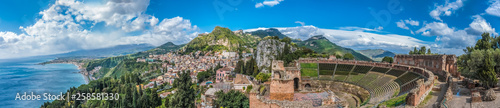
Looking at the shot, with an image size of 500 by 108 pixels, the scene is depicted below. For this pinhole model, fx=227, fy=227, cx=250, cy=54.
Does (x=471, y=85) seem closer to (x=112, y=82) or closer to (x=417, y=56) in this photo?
(x=417, y=56)

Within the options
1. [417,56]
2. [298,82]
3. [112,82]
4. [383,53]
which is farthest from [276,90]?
[383,53]

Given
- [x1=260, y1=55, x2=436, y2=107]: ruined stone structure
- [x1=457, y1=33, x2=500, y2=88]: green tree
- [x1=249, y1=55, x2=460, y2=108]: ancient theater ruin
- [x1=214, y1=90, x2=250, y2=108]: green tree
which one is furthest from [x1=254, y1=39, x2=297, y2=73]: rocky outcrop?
[x1=457, y1=33, x2=500, y2=88]: green tree

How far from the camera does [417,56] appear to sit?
26.1 meters

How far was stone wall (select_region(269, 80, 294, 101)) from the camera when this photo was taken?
20.0 metres

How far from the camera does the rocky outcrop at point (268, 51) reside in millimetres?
55156

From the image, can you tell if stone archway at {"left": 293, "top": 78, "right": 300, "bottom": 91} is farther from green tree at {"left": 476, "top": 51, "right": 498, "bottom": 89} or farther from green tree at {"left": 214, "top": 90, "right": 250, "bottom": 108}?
green tree at {"left": 476, "top": 51, "right": 498, "bottom": 89}

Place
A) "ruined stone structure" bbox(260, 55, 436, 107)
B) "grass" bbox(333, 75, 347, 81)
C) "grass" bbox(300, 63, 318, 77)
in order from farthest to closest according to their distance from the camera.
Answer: "grass" bbox(300, 63, 318, 77)
"grass" bbox(333, 75, 347, 81)
"ruined stone structure" bbox(260, 55, 436, 107)

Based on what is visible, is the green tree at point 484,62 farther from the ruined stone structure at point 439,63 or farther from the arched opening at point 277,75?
the arched opening at point 277,75

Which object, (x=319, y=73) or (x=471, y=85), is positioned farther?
(x=319, y=73)

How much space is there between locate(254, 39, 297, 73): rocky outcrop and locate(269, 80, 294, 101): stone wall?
33977 mm

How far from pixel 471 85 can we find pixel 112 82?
80018mm

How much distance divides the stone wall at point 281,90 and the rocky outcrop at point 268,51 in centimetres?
3398

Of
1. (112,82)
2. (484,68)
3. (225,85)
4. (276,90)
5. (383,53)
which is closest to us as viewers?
(484,68)

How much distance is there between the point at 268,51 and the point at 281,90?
36343 millimetres
